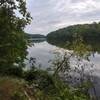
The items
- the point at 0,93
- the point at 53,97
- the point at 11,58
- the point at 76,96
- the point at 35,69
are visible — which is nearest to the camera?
the point at 0,93

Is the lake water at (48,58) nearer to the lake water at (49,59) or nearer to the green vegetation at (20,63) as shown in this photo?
the lake water at (49,59)

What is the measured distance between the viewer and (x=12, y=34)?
48.7ft

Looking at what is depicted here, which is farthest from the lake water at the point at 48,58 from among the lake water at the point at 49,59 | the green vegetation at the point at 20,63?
the green vegetation at the point at 20,63

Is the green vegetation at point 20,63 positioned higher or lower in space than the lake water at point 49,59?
higher

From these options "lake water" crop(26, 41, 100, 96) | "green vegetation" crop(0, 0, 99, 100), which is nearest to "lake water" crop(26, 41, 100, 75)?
"lake water" crop(26, 41, 100, 96)

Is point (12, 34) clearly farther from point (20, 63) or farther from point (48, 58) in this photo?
point (48, 58)

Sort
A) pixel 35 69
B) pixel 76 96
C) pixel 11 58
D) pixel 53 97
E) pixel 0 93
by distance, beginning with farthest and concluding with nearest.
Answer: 1. pixel 35 69
2. pixel 11 58
3. pixel 76 96
4. pixel 53 97
5. pixel 0 93

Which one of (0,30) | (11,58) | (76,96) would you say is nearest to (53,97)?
(76,96)

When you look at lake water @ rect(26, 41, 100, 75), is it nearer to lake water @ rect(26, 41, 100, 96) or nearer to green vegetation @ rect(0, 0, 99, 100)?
lake water @ rect(26, 41, 100, 96)

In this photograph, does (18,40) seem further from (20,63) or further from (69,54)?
(69,54)

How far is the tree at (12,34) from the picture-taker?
48.6ft

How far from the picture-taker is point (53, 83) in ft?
47.1

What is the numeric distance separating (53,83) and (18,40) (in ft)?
8.10

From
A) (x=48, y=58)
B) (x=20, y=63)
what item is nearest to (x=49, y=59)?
(x=20, y=63)
